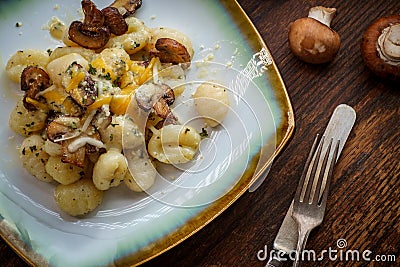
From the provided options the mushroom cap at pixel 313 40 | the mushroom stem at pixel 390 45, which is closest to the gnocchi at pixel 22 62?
the mushroom cap at pixel 313 40

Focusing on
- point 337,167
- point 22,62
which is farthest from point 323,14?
point 22,62

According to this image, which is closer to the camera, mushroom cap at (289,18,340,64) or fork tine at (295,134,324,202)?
fork tine at (295,134,324,202)

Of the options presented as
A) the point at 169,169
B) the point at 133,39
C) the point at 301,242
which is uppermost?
the point at 133,39

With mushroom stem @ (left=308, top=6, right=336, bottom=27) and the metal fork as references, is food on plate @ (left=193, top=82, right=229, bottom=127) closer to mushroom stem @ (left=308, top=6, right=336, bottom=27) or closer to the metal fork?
the metal fork

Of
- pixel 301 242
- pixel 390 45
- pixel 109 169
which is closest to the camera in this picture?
pixel 109 169

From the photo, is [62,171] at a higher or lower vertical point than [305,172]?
higher

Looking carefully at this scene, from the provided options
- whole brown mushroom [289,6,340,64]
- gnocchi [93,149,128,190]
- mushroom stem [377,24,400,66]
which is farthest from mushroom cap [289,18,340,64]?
gnocchi [93,149,128,190]

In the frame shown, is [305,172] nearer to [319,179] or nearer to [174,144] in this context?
[319,179]
